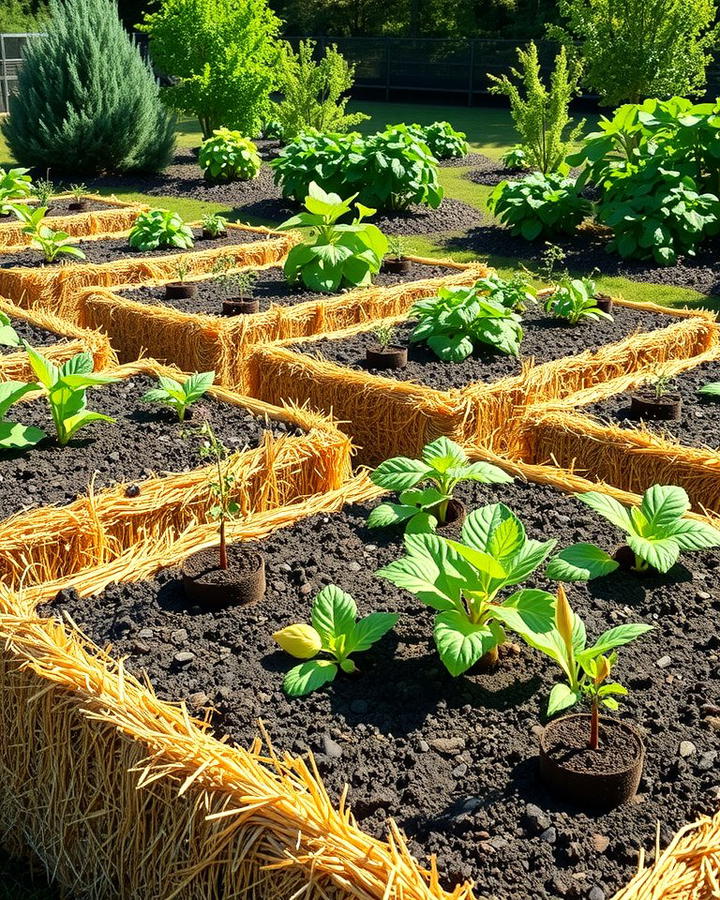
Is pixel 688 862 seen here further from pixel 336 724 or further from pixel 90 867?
pixel 90 867

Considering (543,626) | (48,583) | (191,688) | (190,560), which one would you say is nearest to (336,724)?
(191,688)

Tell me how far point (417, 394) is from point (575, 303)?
1468mm

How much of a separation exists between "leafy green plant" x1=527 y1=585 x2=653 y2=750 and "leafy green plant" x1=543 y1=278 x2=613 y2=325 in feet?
10.5

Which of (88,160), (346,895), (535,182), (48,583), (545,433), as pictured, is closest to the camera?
(346,895)

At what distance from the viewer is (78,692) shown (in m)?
2.15

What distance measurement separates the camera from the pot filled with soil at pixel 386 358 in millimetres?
4598

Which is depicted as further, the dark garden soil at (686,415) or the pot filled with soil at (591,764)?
the dark garden soil at (686,415)

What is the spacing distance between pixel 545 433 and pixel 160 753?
7.34 ft

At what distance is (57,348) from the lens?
4395 mm

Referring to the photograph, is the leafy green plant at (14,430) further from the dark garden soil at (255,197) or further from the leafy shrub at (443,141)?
the leafy shrub at (443,141)

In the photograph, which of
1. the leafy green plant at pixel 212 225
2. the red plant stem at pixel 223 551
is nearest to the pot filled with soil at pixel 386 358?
the red plant stem at pixel 223 551

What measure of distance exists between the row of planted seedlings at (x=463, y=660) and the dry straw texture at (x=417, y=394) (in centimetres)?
97

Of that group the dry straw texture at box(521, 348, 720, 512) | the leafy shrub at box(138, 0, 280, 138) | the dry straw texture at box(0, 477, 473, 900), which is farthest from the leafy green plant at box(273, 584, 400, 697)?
the leafy shrub at box(138, 0, 280, 138)

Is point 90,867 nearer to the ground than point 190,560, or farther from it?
nearer to the ground
